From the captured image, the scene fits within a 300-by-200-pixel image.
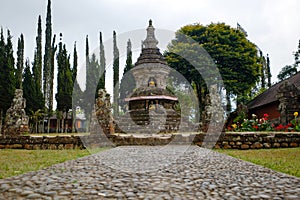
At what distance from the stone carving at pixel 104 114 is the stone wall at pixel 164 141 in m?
0.37

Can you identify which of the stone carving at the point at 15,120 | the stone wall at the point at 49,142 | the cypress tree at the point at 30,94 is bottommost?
the stone wall at the point at 49,142

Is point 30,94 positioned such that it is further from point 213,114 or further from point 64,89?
point 213,114

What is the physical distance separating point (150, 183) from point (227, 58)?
24.2 meters

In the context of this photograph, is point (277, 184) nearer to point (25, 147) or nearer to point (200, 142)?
point (200, 142)

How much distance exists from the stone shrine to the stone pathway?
40.3 ft

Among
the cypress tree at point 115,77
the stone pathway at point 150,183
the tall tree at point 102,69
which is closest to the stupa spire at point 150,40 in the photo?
the tall tree at point 102,69

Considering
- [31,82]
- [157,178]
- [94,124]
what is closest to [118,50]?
[31,82]

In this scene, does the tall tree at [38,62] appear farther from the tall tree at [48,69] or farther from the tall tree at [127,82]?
the tall tree at [127,82]

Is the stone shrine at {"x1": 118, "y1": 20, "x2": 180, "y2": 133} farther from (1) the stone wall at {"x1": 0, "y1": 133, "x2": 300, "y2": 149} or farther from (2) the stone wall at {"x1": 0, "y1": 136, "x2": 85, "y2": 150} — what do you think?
(2) the stone wall at {"x1": 0, "y1": 136, "x2": 85, "y2": 150}

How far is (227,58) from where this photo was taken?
26.7 m

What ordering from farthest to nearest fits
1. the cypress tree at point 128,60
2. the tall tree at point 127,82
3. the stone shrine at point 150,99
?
the cypress tree at point 128,60 < the tall tree at point 127,82 < the stone shrine at point 150,99

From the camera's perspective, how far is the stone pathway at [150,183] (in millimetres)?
3365

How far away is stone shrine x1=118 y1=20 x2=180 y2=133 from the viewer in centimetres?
1827

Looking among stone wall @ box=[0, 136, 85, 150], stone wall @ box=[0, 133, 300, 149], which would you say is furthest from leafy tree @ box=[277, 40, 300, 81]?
stone wall @ box=[0, 136, 85, 150]
